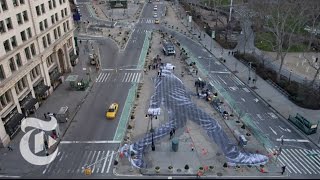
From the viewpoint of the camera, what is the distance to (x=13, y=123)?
5241cm

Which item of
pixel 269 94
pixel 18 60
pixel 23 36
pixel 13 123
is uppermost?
pixel 23 36

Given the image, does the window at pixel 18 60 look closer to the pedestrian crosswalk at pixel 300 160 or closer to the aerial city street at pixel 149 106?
the aerial city street at pixel 149 106

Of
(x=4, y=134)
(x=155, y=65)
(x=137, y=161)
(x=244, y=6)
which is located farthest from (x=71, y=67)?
(x=244, y=6)

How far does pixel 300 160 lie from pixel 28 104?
161 feet

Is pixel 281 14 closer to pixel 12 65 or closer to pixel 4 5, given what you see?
pixel 4 5

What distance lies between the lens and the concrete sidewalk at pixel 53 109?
1801 inches

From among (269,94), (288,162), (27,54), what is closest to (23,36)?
(27,54)

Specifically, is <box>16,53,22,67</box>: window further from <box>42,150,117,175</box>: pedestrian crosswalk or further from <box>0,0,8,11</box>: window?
<box>42,150,117,175</box>: pedestrian crosswalk

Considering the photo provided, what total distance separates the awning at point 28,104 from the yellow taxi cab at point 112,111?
1461cm

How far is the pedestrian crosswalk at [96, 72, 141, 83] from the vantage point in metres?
75.8

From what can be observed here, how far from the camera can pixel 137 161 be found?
1832 inches

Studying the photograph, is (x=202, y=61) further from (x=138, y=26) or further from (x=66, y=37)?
(x=138, y=26)

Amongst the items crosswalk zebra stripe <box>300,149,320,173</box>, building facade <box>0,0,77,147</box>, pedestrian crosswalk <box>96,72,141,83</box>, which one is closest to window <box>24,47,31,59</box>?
building facade <box>0,0,77,147</box>

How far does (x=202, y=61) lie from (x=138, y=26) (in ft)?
157
